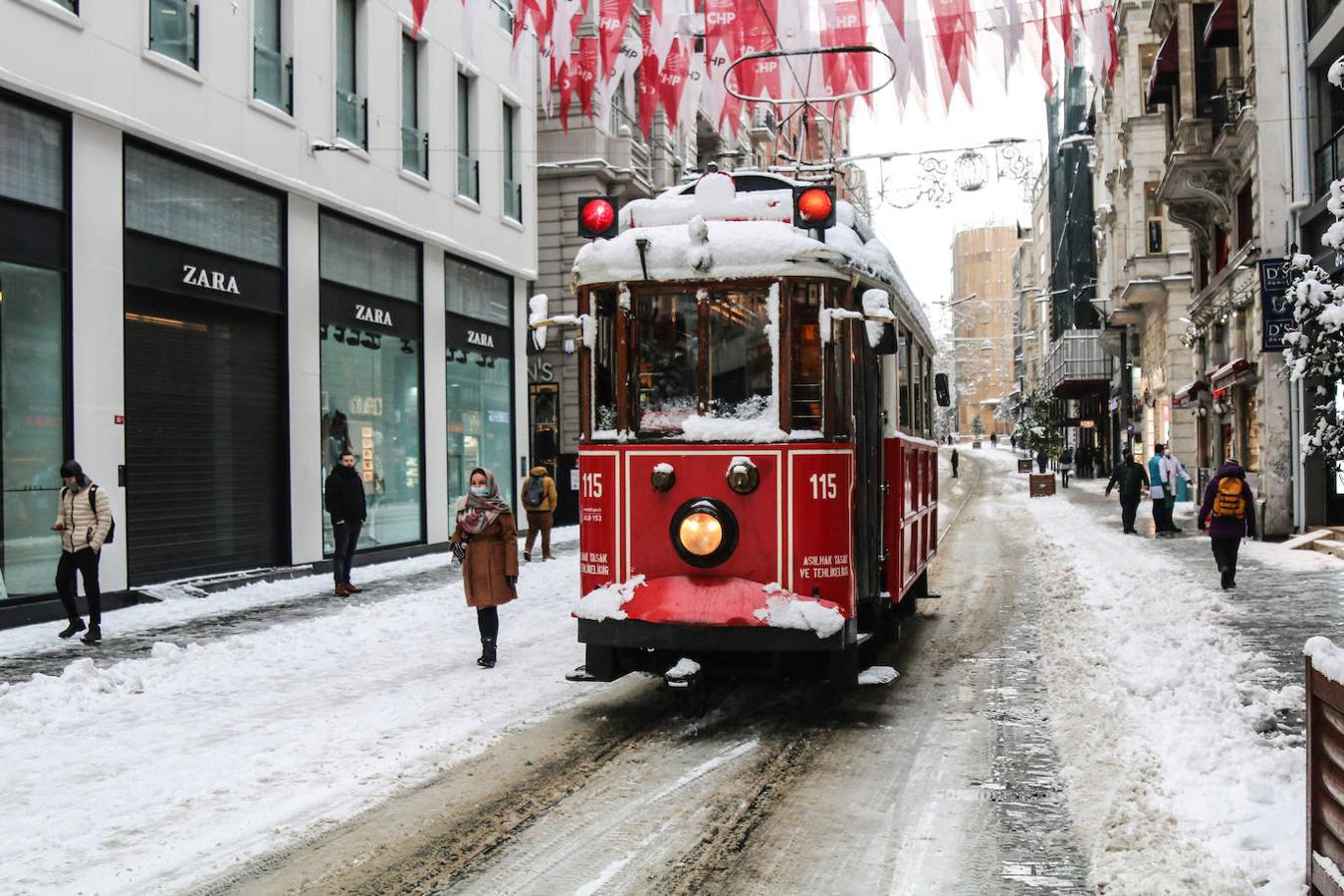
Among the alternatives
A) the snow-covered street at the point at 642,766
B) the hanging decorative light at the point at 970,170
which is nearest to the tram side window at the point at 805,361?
the snow-covered street at the point at 642,766

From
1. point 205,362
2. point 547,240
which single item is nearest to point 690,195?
point 205,362

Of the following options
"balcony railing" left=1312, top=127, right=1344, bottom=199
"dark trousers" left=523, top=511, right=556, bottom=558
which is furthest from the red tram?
"balcony railing" left=1312, top=127, right=1344, bottom=199

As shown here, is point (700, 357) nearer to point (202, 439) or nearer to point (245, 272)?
point (202, 439)

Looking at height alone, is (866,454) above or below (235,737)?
above

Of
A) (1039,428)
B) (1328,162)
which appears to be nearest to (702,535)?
(1328,162)

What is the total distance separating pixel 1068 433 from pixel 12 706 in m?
73.7

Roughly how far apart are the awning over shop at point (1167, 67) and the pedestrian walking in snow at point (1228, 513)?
55.3 ft

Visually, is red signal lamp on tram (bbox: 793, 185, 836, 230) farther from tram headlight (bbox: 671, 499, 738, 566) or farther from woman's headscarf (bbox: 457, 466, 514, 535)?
woman's headscarf (bbox: 457, 466, 514, 535)

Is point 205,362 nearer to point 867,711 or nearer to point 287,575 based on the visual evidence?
point 287,575

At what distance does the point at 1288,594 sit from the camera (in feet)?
45.5

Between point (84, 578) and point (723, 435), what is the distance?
7263mm

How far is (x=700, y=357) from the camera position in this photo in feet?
24.9

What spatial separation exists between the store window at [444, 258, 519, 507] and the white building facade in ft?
0.21

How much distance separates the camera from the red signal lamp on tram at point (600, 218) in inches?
313
